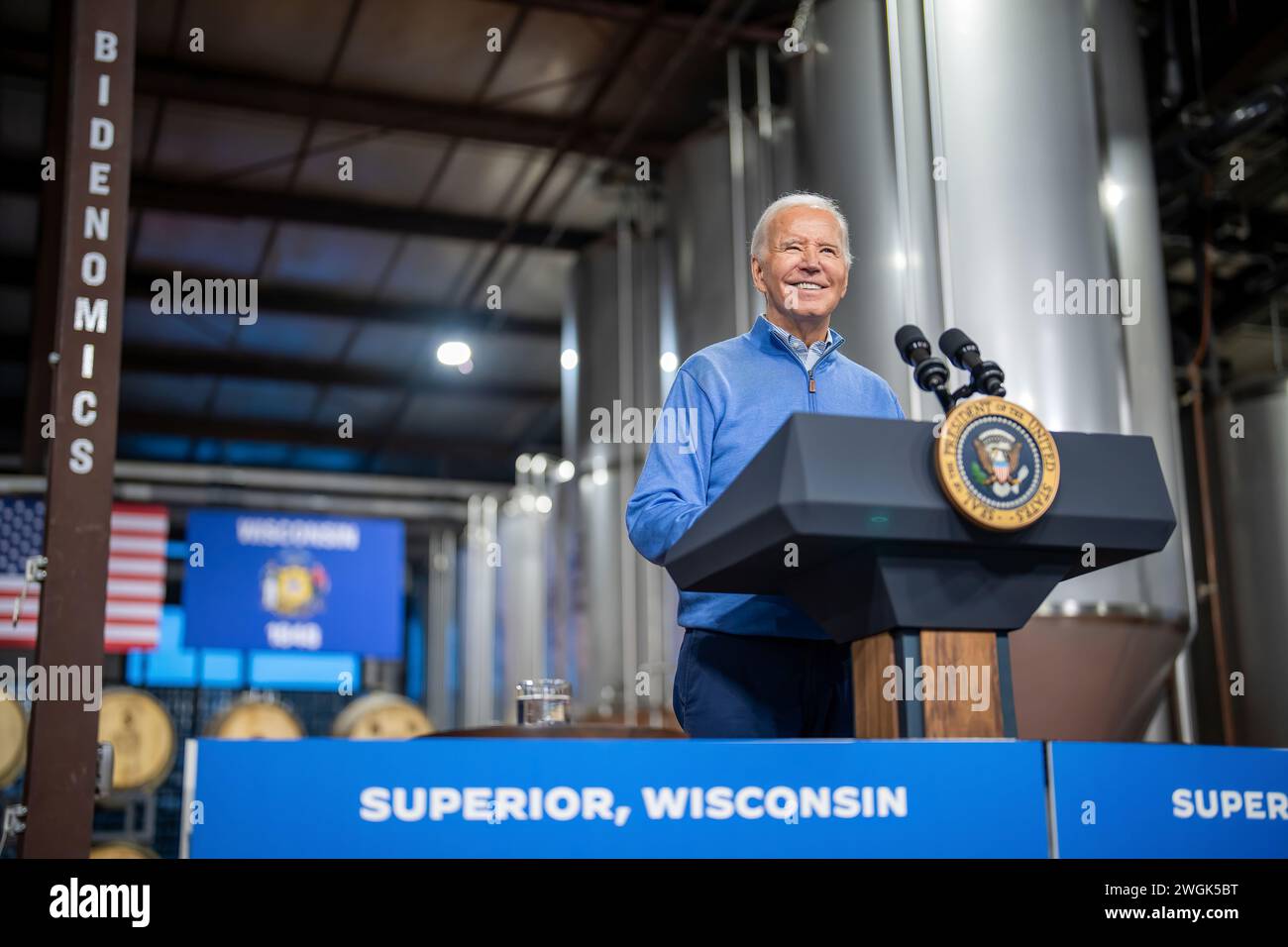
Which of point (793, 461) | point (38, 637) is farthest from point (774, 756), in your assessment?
point (38, 637)

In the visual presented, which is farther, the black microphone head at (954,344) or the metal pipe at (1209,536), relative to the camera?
the metal pipe at (1209,536)

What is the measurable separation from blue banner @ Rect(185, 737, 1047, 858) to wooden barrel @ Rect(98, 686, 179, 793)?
33.2 feet

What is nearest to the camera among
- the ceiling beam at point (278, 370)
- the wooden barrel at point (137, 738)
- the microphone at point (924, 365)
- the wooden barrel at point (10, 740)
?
the microphone at point (924, 365)

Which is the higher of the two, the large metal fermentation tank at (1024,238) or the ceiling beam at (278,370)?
the ceiling beam at (278,370)

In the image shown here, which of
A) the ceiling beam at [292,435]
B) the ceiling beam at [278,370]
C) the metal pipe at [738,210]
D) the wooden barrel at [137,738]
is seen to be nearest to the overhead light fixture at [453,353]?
the ceiling beam at [278,370]

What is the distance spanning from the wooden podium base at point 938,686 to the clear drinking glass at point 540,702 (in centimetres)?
246

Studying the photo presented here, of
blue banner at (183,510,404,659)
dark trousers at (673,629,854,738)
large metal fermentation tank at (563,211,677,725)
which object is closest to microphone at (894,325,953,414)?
dark trousers at (673,629,854,738)

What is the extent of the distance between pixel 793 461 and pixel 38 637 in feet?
8.27

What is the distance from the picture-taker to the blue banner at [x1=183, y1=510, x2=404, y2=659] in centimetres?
1118

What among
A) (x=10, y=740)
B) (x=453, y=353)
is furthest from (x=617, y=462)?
(x=10, y=740)

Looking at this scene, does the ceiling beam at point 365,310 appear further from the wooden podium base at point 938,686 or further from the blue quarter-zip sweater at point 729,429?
the wooden podium base at point 938,686

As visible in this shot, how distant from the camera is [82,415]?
139 inches

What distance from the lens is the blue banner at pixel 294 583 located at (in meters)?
11.2

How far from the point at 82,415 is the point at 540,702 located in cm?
158
